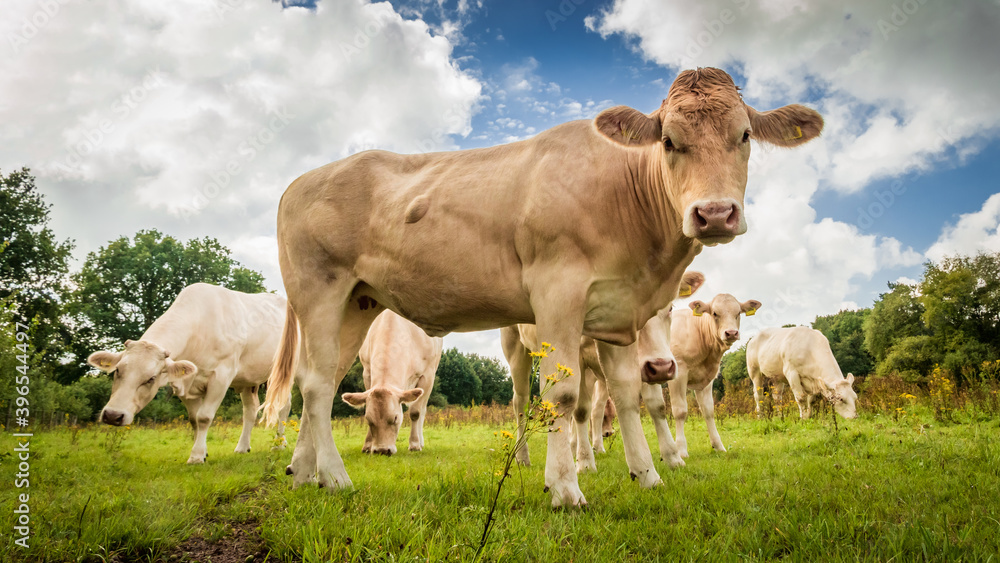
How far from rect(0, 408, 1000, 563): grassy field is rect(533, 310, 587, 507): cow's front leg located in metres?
0.20

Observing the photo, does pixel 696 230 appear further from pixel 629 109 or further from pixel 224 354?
pixel 224 354

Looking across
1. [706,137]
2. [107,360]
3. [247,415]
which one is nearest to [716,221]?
[706,137]

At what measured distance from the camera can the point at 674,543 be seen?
252 centimetres

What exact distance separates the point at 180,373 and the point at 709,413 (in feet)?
25.6

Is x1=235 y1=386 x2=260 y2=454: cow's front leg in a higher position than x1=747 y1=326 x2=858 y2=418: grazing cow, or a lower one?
lower

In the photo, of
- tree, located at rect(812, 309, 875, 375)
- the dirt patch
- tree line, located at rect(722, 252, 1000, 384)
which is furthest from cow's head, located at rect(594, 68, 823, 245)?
tree, located at rect(812, 309, 875, 375)

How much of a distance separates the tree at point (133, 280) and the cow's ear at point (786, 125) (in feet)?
A: 109

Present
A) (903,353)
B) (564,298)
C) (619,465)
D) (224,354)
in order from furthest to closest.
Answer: (903,353) → (224,354) → (619,465) → (564,298)

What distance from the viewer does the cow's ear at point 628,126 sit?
143 inches

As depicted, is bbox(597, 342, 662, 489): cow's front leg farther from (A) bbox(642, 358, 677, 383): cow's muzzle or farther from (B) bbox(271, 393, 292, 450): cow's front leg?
(B) bbox(271, 393, 292, 450): cow's front leg

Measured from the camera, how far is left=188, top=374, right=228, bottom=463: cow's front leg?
24.5 feet

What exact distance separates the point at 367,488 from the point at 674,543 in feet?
7.36

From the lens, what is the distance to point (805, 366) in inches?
578

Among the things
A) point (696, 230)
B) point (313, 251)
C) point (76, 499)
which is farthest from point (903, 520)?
point (76, 499)
